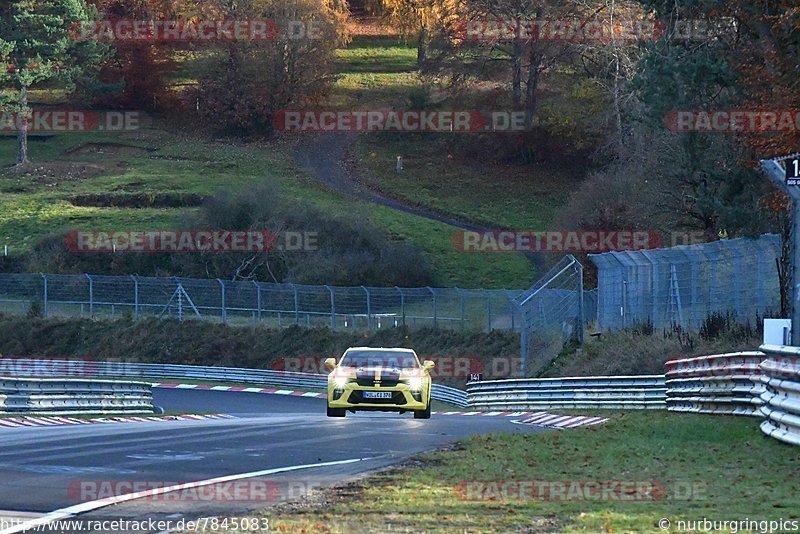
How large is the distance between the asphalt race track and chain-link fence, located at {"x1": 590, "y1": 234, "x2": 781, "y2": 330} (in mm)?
6726

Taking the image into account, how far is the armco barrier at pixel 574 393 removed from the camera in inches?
916

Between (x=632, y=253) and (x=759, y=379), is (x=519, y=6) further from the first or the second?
(x=759, y=379)

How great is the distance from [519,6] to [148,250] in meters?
29.3

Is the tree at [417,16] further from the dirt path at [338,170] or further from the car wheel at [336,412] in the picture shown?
the car wheel at [336,412]

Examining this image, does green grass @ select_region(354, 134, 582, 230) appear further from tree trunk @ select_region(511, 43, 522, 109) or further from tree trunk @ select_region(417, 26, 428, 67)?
tree trunk @ select_region(417, 26, 428, 67)

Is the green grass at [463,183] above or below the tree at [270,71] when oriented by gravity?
A: below

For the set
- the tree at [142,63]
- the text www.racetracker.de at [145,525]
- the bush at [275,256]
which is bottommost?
the text www.racetracker.de at [145,525]

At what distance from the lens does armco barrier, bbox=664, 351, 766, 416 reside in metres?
17.0

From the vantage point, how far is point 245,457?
13.8m

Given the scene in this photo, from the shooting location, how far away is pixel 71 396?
24516mm

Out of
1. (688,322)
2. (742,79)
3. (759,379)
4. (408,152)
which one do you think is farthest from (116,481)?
(408,152)
